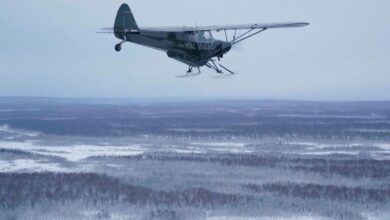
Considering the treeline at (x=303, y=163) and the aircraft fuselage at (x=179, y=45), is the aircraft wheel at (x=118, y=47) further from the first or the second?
the treeline at (x=303, y=163)

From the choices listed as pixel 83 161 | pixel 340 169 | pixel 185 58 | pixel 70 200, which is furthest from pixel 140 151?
pixel 185 58

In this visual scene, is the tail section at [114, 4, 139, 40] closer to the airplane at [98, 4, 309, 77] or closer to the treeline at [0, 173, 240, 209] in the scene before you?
the airplane at [98, 4, 309, 77]

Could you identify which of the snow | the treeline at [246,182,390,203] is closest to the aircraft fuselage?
the treeline at [246,182,390,203]

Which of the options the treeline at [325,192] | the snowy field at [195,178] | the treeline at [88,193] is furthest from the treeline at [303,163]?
the treeline at [88,193]

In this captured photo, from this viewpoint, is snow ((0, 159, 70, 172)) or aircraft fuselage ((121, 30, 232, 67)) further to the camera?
snow ((0, 159, 70, 172))

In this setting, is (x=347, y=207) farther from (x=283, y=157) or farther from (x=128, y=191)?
(x=283, y=157)

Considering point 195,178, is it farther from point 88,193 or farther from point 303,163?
point 303,163
